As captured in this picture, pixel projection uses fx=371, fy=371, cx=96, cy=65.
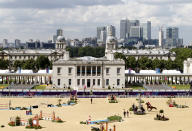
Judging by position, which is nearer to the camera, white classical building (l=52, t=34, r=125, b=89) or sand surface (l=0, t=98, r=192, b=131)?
sand surface (l=0, t=98, r=192, b=131)

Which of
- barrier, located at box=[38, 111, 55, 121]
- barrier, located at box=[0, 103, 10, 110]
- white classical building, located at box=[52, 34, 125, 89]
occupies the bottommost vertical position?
barrier, located at box=[0, 103, 10, 110]

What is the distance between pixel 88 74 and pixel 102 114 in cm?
4019

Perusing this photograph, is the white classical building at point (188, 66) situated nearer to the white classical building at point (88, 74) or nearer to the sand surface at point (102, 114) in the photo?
the white classical building at point (88, 74)

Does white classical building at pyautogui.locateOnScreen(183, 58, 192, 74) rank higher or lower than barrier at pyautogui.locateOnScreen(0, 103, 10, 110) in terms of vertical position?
higher

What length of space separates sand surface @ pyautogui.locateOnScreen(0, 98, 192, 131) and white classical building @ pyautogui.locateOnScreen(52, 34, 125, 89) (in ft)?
64.8

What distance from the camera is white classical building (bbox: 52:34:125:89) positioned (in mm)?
101312

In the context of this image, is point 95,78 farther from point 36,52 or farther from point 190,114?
point 36,52

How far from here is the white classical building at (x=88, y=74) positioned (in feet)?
332

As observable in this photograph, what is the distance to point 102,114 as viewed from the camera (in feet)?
204

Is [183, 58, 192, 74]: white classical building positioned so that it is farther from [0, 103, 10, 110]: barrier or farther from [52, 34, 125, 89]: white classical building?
[0, 103, 10, 110]: barrier

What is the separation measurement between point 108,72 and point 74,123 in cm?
4923

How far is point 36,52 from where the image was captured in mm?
186500

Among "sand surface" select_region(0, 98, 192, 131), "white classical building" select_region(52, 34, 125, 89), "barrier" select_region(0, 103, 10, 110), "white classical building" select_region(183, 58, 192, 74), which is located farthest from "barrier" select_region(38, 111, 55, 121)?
"white classical building" select_region(183, 58, 192, 74)

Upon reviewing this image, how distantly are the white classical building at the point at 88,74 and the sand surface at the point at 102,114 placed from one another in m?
19.7
